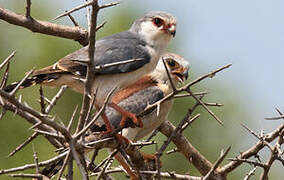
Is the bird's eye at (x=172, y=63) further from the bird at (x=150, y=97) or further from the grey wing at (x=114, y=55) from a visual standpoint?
the grey wing at (x=114, y=55)

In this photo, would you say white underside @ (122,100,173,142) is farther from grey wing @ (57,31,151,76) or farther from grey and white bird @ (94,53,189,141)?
grey wing @ (57,31,151,76)

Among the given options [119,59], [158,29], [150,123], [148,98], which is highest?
[158,29]

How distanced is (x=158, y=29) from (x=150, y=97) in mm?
986

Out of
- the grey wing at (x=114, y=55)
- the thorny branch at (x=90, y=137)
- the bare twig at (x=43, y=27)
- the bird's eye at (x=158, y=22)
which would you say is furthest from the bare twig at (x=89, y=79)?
the bird's eye at (x=158, y=22)

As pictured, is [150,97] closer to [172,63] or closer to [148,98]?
[148,98]

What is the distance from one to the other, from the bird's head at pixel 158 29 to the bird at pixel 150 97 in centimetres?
58

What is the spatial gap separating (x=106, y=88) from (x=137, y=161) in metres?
0.60

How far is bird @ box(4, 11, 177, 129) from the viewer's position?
4.36 meters

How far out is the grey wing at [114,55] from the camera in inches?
173

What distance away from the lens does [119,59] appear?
4656mm

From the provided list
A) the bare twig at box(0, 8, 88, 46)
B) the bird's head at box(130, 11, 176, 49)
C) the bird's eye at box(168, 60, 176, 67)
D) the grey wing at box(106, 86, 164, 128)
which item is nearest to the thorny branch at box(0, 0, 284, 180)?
the bare twig at box(0, 8, 88, 46)

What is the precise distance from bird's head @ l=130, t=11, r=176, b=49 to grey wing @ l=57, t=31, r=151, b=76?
9 cm

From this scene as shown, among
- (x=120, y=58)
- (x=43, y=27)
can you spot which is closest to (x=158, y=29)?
(x=120, y=58)

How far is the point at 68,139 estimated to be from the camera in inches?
116
